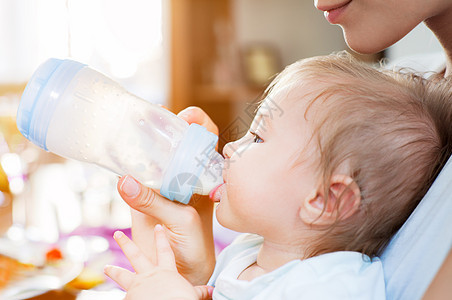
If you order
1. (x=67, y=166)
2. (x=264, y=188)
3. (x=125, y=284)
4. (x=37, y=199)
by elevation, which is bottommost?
(x=67, y=166)

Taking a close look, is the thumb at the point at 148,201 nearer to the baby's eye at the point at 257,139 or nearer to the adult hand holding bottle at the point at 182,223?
the adult hand holding bottle at the point at 182,223

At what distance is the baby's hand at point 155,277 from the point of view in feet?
2.69

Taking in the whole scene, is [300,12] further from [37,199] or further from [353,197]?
[353,197]

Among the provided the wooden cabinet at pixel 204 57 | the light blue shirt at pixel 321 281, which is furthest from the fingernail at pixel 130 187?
the wooden cabinet at pixel 204 57

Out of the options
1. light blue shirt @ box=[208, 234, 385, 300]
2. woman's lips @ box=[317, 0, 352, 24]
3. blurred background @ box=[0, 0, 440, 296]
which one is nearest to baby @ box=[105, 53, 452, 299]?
light blue shirt @ box=[208, 234, 385, 300]

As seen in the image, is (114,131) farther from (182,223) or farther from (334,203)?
(334,203)

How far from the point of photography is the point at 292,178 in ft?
2.77

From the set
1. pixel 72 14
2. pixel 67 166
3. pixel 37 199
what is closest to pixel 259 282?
pixel 37 199

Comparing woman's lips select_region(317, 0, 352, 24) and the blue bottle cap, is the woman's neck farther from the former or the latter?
the blue bottle cap

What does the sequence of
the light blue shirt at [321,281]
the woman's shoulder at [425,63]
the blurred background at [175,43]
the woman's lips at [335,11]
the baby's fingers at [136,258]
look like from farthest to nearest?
the blurred background at [175,43]
the woman's shoulder at [425,63]
the woman's lips at [335,11]
the baby's fingers at [136,258]
the light blue shirt at [321,281]

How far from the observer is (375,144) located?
2.68 ft

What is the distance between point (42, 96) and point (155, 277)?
0.38m

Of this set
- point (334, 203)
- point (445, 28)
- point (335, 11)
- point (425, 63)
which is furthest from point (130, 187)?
point (425, 63)

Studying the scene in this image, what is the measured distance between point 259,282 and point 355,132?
11.6 inches
